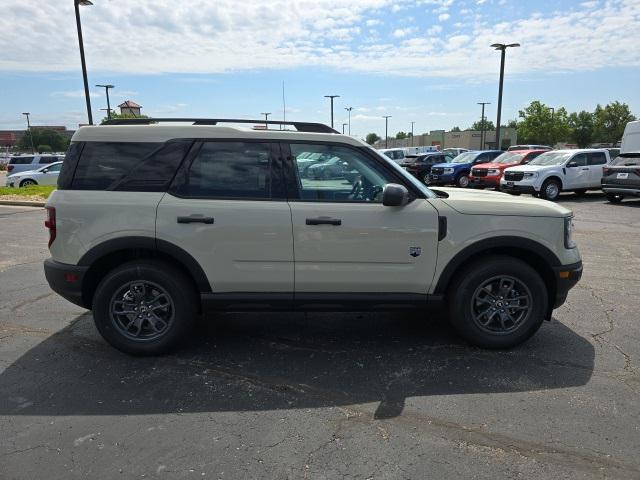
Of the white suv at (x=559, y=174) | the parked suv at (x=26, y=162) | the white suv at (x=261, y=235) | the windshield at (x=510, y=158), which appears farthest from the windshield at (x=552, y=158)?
the parked suv at (x=26, y=162)

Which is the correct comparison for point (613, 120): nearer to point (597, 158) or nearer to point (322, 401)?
point (597, 158)

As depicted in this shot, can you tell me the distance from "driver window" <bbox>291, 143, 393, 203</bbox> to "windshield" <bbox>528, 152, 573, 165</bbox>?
14695 millimetres

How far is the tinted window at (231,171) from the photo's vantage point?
390 cm

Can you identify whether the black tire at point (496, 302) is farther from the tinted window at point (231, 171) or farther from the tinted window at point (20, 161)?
the tinted window at point (20, 161)

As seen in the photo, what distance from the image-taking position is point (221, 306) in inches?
156

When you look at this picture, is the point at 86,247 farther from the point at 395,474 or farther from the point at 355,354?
the point at 395,474

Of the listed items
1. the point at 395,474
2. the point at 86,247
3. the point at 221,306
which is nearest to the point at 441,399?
the point at 395,474

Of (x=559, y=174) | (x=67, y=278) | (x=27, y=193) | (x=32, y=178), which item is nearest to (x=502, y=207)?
(x=67, y=278)

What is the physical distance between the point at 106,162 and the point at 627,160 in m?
15.3

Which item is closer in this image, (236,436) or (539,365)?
(236,436)

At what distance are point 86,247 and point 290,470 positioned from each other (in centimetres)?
238

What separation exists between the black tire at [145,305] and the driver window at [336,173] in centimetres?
127

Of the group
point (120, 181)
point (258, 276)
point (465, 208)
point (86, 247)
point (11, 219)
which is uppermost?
point (120, 181)

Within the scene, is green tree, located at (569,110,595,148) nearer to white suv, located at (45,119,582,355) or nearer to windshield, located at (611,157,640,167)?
windshield, located at (611,157,640,167)
